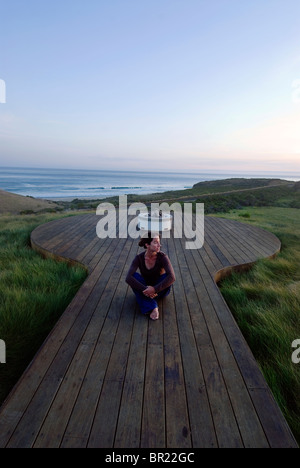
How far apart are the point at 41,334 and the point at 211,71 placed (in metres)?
13.5

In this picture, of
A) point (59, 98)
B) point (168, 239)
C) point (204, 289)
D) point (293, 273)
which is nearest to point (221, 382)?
point (204, 289)

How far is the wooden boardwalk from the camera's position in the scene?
1.25 meters

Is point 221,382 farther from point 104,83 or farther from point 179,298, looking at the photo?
point 104,83

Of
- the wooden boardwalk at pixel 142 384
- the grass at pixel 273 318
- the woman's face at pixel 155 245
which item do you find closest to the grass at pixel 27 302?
the wooden boardwalk at pixel 142 384

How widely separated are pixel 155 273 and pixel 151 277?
69mm

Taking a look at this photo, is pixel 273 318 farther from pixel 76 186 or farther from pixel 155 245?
pixel 76 186

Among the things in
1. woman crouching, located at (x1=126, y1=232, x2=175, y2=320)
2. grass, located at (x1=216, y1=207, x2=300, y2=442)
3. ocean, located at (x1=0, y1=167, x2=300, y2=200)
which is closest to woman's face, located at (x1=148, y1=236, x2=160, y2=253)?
woman crouching, located at (x1=126, y1=232, x2=175, y2=320)

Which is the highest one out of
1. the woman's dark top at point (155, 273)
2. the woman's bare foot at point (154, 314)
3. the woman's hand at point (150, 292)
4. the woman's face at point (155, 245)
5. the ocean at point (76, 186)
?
the ocean at point (76, 186)

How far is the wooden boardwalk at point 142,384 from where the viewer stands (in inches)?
49.1

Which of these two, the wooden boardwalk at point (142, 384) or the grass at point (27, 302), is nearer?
the wooden boardwalk at point (142, 384)

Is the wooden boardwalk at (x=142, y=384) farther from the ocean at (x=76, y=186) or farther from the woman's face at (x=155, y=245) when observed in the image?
the ocean at (x=76, y=186)

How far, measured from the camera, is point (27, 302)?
2.74 m

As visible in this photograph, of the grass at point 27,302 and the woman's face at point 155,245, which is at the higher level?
the woman's face at point 155,245

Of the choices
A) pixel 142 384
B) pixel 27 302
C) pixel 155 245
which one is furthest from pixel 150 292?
pixel 27 302
